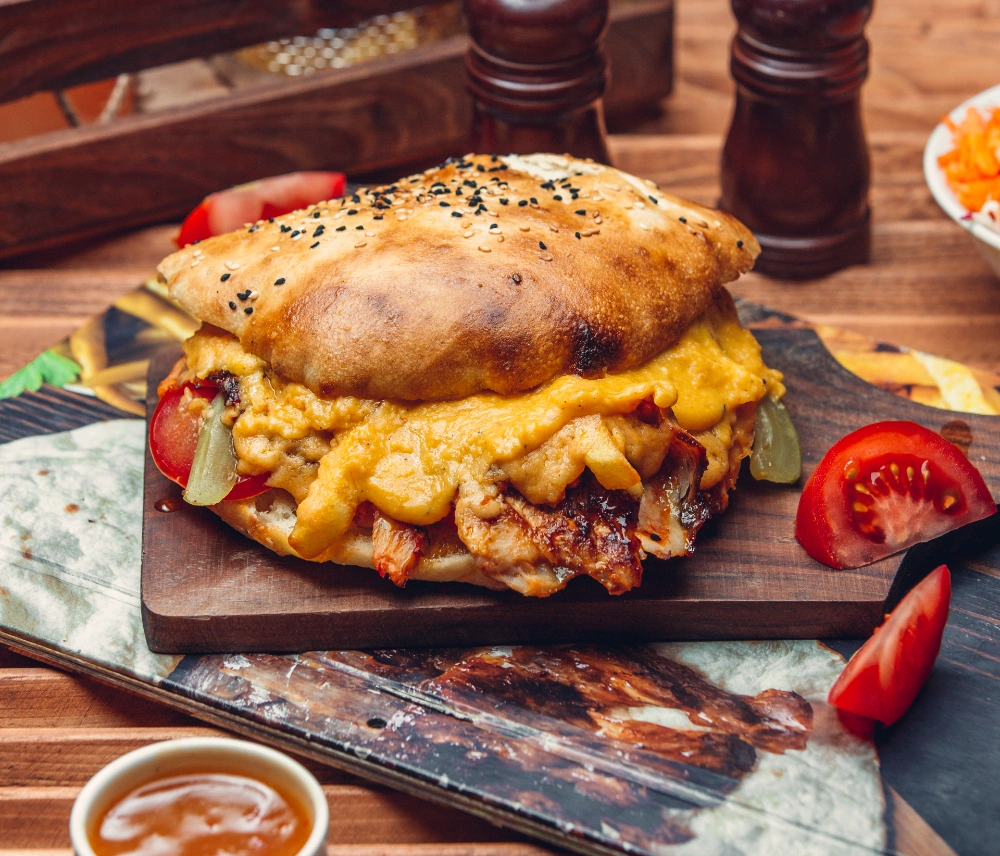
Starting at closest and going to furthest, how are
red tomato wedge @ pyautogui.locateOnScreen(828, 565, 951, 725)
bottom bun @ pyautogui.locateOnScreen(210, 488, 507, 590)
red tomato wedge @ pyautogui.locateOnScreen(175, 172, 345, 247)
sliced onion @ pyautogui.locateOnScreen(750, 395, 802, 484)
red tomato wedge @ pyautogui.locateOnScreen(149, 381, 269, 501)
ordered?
red tomato wedge @ pyautogui.locateOnScreen(828, 565, 951, 725)
bottom bun @ pyautogui.locateOnScreen(210, 488, 507, 590)
red tomato wedge @ pyautogui.locateOnScreen(149, 381, 269, 501)
sliced onion @ pyautogui.locateOnScreen(750, 395, 802, 484)
red tomato wedge @ pyautogui.locateOnScreen(175, 172, 345, 247)

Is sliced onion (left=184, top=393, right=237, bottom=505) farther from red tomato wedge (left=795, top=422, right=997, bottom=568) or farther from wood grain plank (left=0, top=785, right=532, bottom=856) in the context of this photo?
red tomato wedge (left=795, top=422, right=997, bottom=568)

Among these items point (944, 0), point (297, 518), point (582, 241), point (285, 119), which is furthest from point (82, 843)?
point (944, 0)

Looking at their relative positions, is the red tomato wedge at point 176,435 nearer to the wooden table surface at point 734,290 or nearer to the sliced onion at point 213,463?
the sliced onion at point 213,463

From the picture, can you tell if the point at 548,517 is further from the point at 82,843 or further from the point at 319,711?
the point at 82,843

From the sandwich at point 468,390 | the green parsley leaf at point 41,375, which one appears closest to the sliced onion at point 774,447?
the sandwich at point 468,390

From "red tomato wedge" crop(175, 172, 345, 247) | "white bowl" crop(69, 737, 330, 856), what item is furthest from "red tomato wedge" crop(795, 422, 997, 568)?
"red tomato wedge" crop(175, 172, 345, 247)

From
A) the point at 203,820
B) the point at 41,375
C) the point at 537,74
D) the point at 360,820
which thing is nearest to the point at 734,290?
the point at 537,74

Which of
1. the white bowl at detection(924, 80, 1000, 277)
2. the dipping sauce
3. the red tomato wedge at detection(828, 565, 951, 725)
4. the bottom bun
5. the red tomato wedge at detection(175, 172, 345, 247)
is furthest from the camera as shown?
the red tomato wedge at detection(175, 172, 345, 247)
